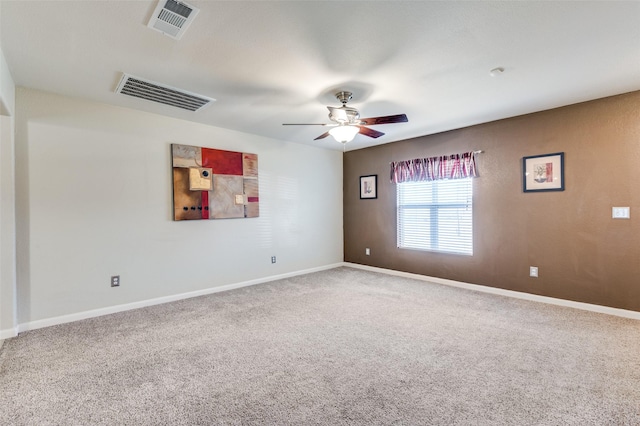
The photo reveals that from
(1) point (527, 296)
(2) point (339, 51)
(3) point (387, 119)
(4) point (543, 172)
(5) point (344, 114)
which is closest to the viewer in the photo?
(2) point (339, 51)

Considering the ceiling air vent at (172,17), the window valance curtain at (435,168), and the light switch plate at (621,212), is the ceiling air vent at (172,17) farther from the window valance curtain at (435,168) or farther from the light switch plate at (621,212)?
the light switch plate at (621,212)

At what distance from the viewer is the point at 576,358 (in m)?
2.36

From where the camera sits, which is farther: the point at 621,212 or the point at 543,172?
the point at 543,172

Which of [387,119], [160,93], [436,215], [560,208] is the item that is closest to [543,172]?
[560,208]

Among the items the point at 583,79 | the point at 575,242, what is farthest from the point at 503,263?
the point at 583,79

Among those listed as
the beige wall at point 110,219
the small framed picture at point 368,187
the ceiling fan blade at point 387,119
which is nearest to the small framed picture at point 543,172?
the ceiling fan blade at point 387,119

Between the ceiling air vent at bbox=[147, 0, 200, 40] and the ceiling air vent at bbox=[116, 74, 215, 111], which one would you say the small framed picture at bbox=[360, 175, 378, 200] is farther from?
the ceiling air vent at bbox=[147, 0, 200, 40]

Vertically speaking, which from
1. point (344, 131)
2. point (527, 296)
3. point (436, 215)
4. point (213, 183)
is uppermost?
point (344, 131)

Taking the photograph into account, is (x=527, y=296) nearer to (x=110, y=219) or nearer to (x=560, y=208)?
(x=560, y=208)

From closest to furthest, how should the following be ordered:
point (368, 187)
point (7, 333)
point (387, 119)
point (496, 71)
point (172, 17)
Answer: point (172, 17) → point (496, 71) → point (7, 333) → point (387, 119) → point (368, 187)

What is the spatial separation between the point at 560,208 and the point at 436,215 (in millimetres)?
1598

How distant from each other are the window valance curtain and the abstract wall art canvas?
97.2 inches

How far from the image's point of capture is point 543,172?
3.81 metres

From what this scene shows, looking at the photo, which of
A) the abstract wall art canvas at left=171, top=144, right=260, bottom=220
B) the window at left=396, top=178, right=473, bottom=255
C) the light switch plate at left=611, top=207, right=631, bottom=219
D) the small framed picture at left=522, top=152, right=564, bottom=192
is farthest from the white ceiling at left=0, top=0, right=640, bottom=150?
the window at left=396, top=178, right=473, bottom=255
